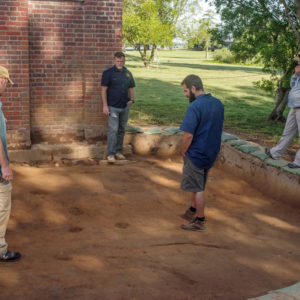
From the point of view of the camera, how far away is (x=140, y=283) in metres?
4.25

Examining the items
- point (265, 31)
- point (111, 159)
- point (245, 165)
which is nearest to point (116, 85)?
point (111, 159)

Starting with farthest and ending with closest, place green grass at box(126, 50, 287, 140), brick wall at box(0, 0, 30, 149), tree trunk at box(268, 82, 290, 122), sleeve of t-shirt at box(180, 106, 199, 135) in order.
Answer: tree trunk at box(268, 82, 290, 122), green grass at box(126, 50, 287, 140), brick wall at box(0, 0, 30, 149), sleeve of t-shirt at box(180, 106, 199, 135)

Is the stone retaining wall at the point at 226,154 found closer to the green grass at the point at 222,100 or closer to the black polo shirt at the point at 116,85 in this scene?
the black polo shirt at the point at 116,85

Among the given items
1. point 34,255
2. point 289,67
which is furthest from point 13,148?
point 289,67

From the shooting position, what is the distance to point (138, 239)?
18.2 feet

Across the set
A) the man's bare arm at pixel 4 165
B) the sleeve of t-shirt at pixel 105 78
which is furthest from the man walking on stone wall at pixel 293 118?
the man's bare arm at pixel 4 165

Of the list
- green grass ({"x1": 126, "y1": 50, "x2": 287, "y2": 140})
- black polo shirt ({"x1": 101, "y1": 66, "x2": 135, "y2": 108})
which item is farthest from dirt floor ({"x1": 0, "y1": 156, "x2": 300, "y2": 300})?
green grass ({"x1": 126, "y1": 50, "x2": 287, "y2": 140})

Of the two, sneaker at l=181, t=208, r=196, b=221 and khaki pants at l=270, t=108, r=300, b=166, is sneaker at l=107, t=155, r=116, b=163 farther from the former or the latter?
khaki pants at l=270, t=108, r=300, b=166

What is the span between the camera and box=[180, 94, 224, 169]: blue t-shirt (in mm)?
5391

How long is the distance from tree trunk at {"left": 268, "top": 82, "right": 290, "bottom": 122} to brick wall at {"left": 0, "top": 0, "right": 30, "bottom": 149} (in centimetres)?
768

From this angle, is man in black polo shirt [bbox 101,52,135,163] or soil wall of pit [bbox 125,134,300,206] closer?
soil wall of pit [bbox 125,134,300,206]

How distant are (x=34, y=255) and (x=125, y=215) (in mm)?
1752

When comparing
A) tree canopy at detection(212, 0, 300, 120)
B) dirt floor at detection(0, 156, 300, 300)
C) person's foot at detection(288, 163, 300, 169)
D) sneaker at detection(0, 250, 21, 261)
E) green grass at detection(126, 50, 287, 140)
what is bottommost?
dirt floor at detection(0, 156, 300, 300)

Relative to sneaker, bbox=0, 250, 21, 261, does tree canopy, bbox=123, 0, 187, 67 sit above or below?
above
